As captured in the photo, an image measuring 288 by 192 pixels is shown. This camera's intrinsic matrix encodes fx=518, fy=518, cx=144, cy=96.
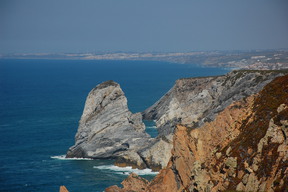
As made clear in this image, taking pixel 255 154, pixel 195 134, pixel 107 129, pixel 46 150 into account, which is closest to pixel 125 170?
pixel 107 129

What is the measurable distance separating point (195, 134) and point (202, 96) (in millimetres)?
58535

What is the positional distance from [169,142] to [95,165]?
12539 millimetres

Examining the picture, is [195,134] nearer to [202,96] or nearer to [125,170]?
[125,170]

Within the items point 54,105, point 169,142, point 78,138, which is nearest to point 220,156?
point 169,142

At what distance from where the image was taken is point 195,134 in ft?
168

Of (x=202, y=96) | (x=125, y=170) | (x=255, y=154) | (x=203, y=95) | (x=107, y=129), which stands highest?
(x=255, y=154)

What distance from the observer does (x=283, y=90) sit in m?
39.2

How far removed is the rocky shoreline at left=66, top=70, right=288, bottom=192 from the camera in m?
34.8

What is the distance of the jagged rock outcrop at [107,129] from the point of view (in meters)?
83.2

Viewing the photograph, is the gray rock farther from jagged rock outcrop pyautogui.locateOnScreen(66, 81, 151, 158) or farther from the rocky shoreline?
jagged rock outcrop pyautogui.locateOnScreen(66, 81, 151, 158)

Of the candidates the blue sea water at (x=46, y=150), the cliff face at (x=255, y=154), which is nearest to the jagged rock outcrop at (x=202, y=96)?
the blue sea water at (x=46, y=150)

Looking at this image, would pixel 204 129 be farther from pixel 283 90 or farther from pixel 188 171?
pixel 283 90

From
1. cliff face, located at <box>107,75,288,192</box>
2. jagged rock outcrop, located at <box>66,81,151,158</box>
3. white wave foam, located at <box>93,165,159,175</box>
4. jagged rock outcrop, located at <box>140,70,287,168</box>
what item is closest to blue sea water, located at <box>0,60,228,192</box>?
white wave foam, located at <box>93,165,159,175</box>

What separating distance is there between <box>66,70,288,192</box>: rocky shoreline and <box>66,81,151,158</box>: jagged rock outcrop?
0.16 m
